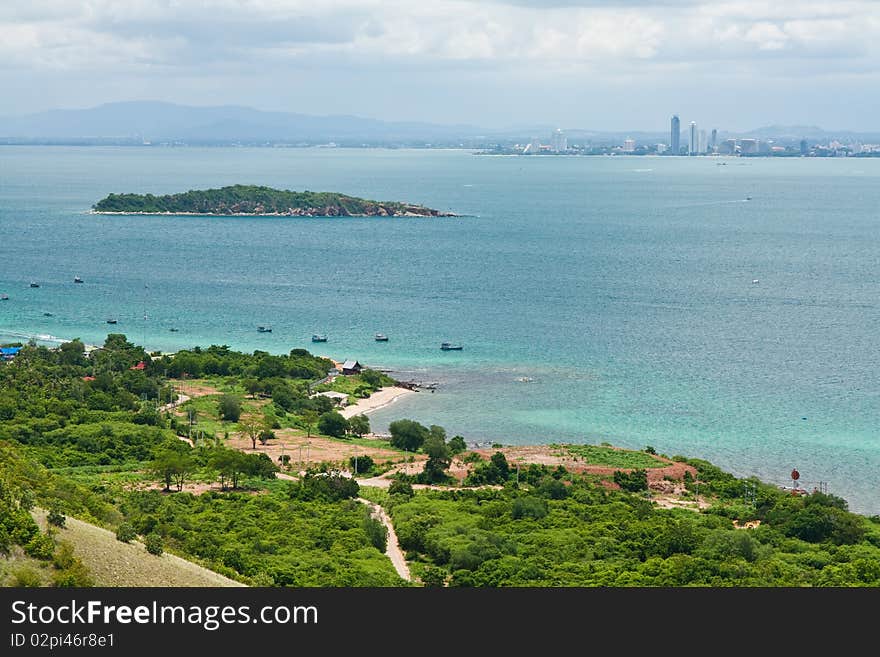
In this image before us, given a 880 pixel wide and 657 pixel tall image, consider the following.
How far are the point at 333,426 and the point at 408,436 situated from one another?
4408 mm

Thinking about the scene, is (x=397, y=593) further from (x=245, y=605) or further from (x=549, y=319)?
(x=549, y=319)

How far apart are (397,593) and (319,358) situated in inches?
1910

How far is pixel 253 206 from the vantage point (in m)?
155

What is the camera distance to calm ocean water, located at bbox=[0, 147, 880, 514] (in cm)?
5247

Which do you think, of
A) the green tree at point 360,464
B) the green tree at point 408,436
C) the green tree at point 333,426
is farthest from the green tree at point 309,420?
the green tree at point 360,464

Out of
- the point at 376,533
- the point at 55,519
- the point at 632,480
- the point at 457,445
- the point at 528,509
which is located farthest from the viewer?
the point at 457,445

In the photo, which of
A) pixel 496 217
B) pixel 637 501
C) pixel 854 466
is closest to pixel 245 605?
pixel 637 501

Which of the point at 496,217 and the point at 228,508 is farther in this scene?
the point at 496,217

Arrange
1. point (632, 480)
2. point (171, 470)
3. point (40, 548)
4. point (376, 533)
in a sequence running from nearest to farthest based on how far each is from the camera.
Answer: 1. point (40, 548)
2. point (376, 533)
3. point (171, 470)
4. point (632, 480)

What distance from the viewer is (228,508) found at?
36.4m

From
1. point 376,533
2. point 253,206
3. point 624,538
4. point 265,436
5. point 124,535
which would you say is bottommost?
point 265,436

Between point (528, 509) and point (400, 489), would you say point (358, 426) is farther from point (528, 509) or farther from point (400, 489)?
point (528, 509)

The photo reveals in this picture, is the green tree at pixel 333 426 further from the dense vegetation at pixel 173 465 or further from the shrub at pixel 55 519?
the shrub at pixel 55 519

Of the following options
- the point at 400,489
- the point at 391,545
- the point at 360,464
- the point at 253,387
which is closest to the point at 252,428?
the point at 360,464
